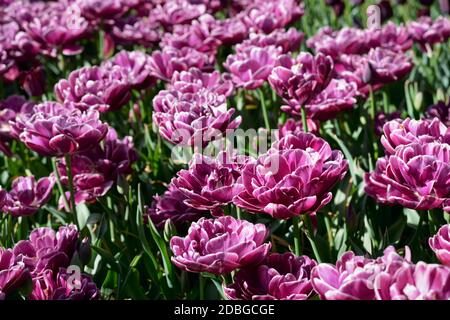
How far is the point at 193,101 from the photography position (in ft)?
5.73

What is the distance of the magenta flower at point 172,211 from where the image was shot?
166 centimetres

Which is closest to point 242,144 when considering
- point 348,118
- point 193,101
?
point 193,101

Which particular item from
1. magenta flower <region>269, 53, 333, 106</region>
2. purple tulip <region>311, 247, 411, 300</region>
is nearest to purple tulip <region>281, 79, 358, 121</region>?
magenta flower <region>269, 53, 333, 106</region>

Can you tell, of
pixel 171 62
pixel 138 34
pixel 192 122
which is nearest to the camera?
pixel 192 122

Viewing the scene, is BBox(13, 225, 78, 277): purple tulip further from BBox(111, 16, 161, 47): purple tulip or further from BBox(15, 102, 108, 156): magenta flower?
BBox(111, 16, 161, 47): purple tulip

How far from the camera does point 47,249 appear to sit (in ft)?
4.62

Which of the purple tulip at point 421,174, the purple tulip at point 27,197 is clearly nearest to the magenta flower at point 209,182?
the purple tulip at point 421,174

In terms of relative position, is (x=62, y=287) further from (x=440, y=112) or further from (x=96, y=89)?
(x=440, y=112)

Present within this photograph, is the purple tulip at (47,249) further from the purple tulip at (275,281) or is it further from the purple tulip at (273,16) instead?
the purple tulip at (273,16)

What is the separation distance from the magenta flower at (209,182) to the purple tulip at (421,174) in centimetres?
29

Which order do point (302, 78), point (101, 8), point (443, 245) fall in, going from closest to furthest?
point (443, 245), point (302, 78), point (101, 8)

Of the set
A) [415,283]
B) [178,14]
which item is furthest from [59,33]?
[415,283]

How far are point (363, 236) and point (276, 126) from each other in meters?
0.62

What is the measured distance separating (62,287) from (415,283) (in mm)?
635
